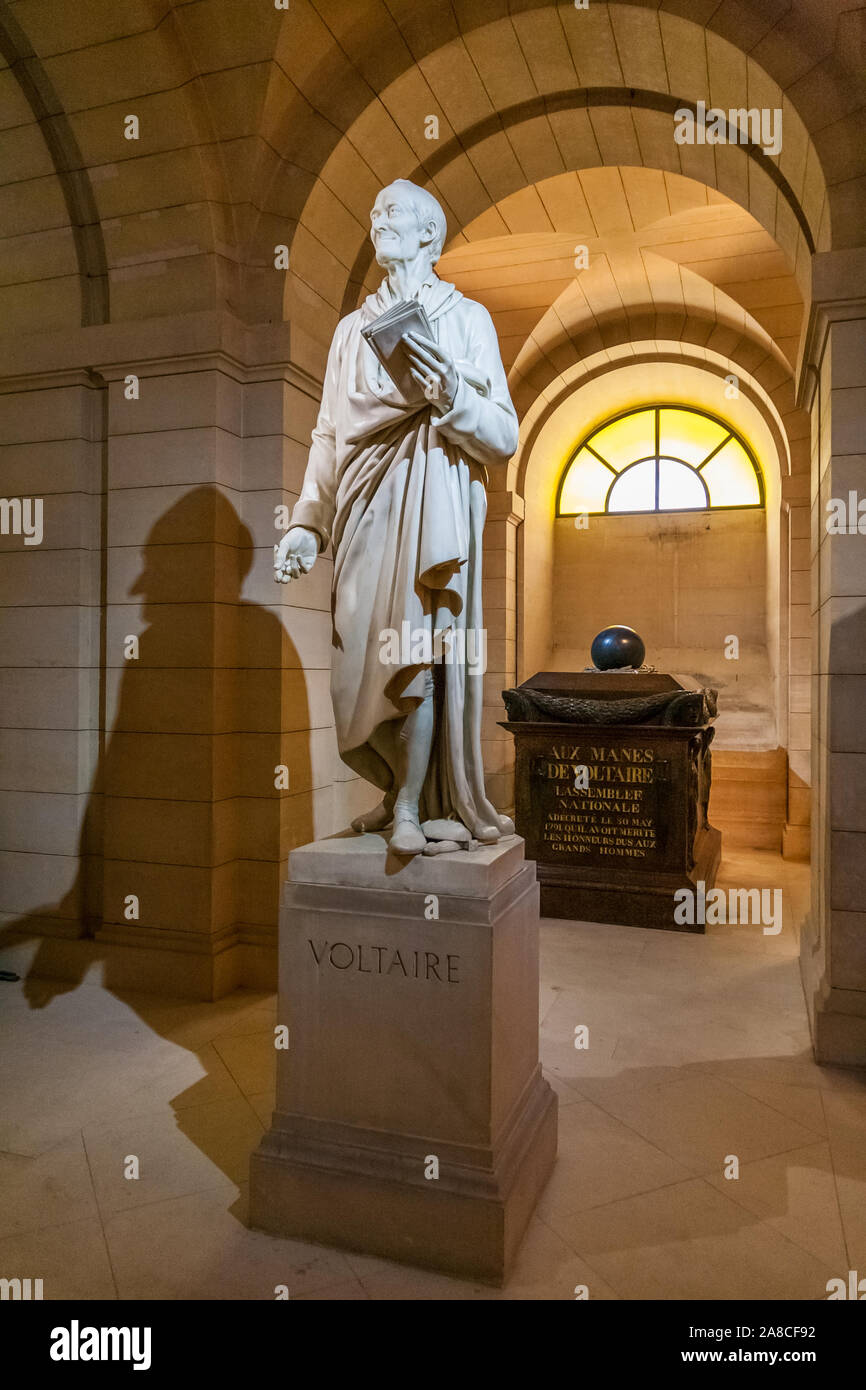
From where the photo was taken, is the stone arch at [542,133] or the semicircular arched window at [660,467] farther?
the semicircular arched window at [660,467]

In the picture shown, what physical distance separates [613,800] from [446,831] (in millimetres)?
3749

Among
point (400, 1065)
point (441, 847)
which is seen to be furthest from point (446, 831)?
point (400, 1065)

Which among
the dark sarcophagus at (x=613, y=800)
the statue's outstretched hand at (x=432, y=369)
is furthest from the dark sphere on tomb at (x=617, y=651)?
the statue's outstretched hand at (x=432, y=369)

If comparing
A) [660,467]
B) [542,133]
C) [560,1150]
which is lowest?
[560,1150]

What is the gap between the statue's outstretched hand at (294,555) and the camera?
2.83 m

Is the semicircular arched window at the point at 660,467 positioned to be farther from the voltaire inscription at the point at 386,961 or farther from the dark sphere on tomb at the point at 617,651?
the voltaire inscription at the point at 386,961

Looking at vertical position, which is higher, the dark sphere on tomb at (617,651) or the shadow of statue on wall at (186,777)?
the dark sphere on tomb at (617,651)

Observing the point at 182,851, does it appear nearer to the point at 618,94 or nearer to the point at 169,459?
the point at 169,459

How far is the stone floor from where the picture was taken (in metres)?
2.50

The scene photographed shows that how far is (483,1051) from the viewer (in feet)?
8.26

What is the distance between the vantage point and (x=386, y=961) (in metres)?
2.61

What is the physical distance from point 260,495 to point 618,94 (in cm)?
321

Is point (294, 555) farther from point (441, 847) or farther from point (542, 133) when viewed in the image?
point (542, 133)

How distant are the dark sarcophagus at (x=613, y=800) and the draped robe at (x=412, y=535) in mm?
3486
